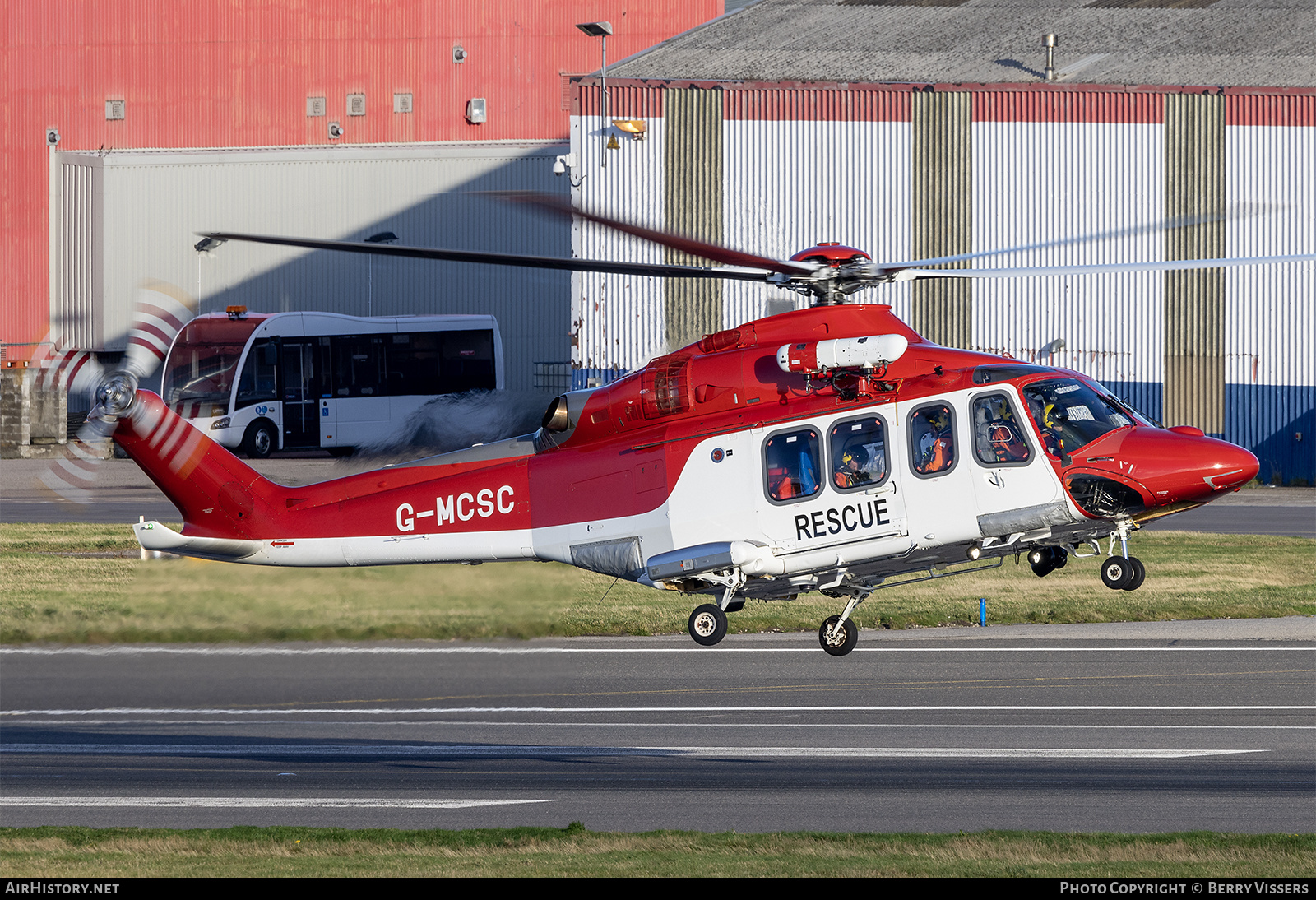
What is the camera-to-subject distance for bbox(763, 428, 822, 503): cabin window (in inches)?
611

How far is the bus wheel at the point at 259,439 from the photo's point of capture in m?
48.2

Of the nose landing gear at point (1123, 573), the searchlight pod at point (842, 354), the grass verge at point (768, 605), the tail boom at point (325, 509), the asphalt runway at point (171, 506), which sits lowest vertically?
the grass verge at point (768, 605)

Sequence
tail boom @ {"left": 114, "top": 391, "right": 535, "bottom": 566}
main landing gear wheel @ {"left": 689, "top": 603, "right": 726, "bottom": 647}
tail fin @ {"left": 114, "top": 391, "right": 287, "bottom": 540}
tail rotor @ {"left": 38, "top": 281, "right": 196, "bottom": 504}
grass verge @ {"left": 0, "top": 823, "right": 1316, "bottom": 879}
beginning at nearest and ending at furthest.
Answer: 1. main landing gear wheel @ {"left": 689, "top": 603, "right": 726, "bottom": 647}
2. tail boom @ {"left": 114, "top": 391, "right": 535, "bottom": 566}
3. tail rotor @ {"left": 38, "top": 281, "right": 196, "bottom": 504}
4. tail fin @ {"left": 114, "top": 391, "right": 287, "bottom": 540}
5. grass verge @ {"left": 0, "top": 823, "right": 1316, "bottom": 879}

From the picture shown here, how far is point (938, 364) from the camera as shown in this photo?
51.1 ft

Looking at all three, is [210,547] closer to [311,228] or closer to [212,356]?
[212,356]

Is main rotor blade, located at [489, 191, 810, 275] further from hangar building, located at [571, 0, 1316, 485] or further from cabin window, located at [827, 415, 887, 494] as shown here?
hangar building, located at [571, 0, 1316, 485]

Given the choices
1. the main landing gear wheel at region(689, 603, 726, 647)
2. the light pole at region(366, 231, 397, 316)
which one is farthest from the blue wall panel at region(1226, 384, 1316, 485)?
the main landing gear wheel at region(689, 603, 726, 647)

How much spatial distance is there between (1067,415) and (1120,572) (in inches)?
71.6

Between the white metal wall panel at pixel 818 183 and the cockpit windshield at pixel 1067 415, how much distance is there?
109ft

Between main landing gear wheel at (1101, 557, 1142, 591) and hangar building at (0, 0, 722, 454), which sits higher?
hangar building at (0, 0, 722, 454)

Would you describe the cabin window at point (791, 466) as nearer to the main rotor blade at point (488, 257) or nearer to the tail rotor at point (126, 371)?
the main rotor blade at point (488, 257)

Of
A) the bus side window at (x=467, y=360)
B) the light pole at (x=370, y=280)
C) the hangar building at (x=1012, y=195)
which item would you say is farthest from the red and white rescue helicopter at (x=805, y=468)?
the light pole at (x=370, y=280)

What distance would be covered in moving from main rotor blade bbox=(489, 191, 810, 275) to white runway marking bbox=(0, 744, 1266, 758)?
2055cm

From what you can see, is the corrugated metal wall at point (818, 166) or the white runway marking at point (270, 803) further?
the corrugated metal wall at point (818, 166)
